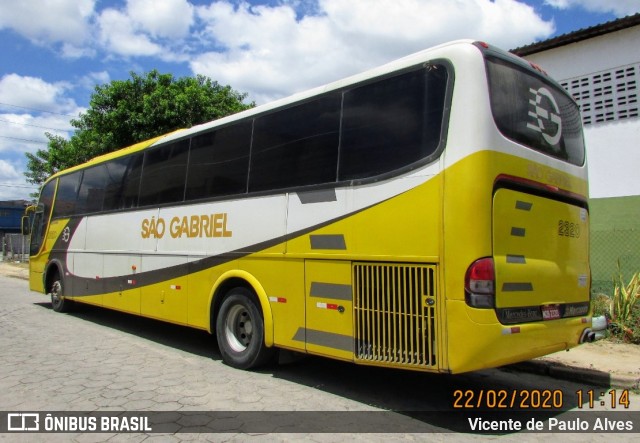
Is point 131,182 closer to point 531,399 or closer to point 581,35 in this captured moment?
point 531,399

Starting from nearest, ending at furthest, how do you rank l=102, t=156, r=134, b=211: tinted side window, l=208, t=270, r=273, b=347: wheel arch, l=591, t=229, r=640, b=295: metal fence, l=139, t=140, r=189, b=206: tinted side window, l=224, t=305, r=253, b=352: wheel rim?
l=208, t=270, r=273, b=347: wheel arch, l=224, t=305, r=253, b=352: wheel rim, l=139, t=140, r=189, b=206: tinted side window, l=102, t=156, r=134, b=211: tinted side window, l=591, t=229, r=640, b=295: metal fence

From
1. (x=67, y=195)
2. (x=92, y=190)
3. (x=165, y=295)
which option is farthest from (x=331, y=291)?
(x=67, y=195)

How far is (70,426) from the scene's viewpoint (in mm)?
4266

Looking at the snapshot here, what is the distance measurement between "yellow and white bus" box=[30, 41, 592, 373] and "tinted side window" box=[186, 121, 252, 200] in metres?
0.03

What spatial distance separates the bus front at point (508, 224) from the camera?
398 cm

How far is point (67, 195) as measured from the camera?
428 inches

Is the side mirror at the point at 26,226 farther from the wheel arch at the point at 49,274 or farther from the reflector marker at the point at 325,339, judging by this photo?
the reflector marker at the point at 325,339

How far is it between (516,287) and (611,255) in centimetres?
641

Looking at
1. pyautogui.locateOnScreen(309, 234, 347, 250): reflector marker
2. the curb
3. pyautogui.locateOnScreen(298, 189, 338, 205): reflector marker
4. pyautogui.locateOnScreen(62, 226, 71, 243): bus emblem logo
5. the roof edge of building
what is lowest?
the curb

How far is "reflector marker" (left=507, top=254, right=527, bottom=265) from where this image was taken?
4188mm

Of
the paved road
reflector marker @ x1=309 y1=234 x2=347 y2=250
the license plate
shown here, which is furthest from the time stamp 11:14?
reflector marker @ x1=309 y1=234 x2=347 y2=250

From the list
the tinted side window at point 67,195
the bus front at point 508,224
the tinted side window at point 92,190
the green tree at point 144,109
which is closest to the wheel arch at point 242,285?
the bus front at point 508,224

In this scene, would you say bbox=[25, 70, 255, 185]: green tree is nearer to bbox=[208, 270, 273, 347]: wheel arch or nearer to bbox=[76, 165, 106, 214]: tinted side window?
bbox=[76, 165, 106, 214]: tinted side window

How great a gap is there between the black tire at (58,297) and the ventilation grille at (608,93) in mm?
12088
